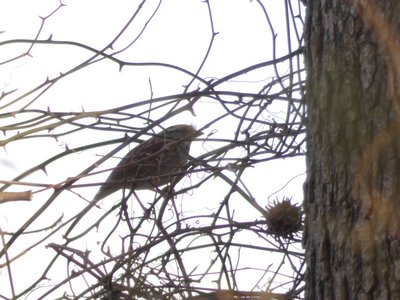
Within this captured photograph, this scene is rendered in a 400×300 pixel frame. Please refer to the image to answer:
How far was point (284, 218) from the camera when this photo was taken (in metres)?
2.86

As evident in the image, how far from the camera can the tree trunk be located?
5.82 feet

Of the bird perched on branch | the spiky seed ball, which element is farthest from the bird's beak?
the spiky seed ball

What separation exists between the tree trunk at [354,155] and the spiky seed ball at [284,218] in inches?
32.3

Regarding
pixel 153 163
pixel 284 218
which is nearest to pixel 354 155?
pixel 284 218

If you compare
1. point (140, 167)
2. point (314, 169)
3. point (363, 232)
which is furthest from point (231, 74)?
point (363, 232)

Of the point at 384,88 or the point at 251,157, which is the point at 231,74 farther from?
the point at 384,88

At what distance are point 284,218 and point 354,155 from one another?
102 cm

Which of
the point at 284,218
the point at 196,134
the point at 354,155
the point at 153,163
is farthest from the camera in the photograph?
the point at 153,163

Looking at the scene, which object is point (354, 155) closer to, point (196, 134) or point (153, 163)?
point (196, 134)

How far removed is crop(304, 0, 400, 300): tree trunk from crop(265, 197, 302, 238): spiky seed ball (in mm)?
820

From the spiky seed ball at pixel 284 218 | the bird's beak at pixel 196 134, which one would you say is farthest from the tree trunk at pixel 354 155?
the bird's beak at pixel 196 134

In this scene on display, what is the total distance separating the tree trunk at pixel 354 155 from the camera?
1.77 metres

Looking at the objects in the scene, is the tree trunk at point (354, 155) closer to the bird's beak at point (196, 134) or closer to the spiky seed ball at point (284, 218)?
the spiky seed ball at point (284, 218)

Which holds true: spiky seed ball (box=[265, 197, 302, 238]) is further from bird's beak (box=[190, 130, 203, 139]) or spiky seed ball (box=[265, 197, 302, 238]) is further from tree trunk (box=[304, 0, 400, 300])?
tree trunk (box=[304, 0, 400, 300])
